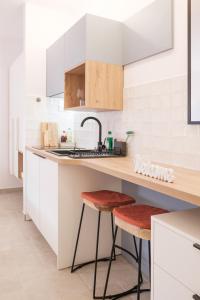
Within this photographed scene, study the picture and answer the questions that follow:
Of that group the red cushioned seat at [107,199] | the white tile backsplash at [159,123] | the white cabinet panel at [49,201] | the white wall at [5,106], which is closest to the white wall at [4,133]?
the white wall at [5,106]

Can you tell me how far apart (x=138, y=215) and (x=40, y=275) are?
1.04 metres

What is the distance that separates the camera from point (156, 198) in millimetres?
2006

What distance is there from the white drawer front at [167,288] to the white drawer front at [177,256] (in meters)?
0.03

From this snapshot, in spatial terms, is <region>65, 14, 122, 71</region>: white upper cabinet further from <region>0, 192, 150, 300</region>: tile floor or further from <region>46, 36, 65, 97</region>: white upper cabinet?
<region>0, 192, 150, 300</region>: tile floor

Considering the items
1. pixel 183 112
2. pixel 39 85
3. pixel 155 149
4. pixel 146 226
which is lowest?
pixel 146 226

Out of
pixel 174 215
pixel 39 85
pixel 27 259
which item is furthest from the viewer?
pixel 39 85

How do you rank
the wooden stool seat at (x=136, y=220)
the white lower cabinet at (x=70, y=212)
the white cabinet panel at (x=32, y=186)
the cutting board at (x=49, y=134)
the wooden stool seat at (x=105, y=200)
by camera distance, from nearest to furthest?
1. the wooden stool seat at (x=136, y=220)
2. the wooden stool seat at (x=105, y=200)
3. the white lower cabinet at (x=70, y=212)
4. the white cabinet panel at (x=32, y=186)
5. the cutting board at (x=49, y=134)

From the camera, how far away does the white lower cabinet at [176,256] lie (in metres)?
1.06

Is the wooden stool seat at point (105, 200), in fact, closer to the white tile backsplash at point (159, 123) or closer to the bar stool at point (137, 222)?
the bar stool at point (137, 222)

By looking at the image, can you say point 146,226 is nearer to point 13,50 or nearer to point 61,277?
point 61,277

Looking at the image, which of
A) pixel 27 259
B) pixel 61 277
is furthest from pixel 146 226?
pixel 27 259

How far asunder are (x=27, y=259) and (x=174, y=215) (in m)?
1.58

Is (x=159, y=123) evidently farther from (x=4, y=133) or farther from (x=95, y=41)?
(x=4, y=133)

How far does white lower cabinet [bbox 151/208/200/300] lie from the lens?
1.06 m
